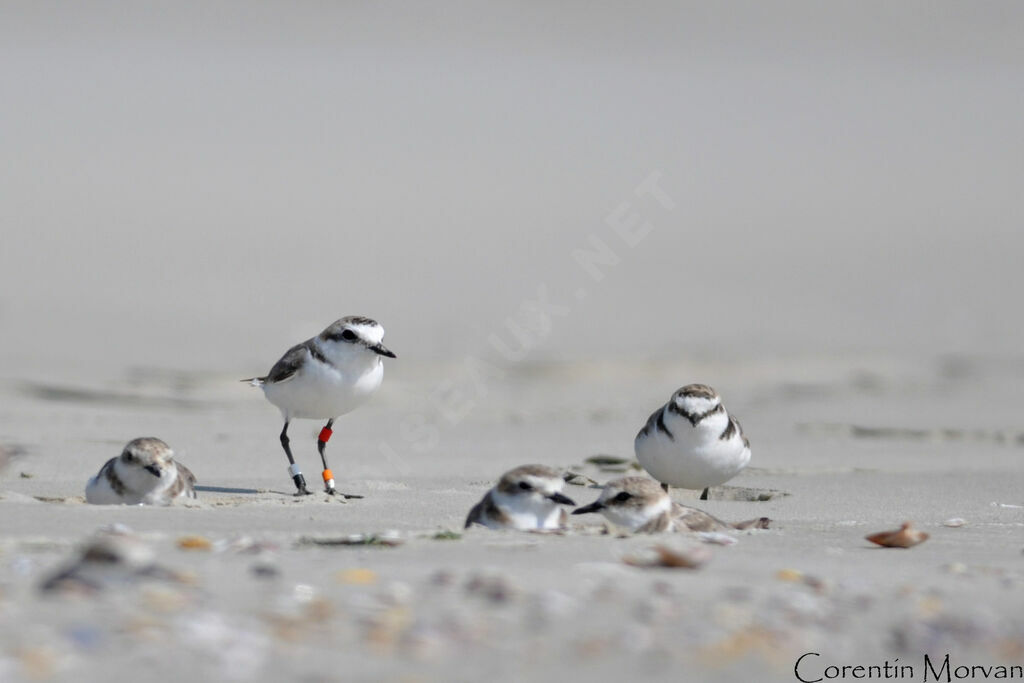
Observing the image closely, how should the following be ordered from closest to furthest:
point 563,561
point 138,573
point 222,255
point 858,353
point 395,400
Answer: point 138,573 < point 563,561 < point 395,400 < point 858,353 < point 222,255

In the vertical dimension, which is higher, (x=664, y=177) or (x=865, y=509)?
(x=664, y=177)

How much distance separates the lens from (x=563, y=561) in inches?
205

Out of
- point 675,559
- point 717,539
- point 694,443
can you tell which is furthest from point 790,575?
point 694,443

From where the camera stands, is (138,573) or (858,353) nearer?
(138,573)

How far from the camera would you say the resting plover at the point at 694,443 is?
311 inches

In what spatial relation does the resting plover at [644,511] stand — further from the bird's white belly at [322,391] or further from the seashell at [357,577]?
the bird's white belly at [322,391]

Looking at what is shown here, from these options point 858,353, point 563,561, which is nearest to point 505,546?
point 563,561

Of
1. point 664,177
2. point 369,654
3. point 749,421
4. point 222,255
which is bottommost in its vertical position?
point 369,654

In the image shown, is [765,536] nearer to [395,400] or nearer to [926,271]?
[395,400]

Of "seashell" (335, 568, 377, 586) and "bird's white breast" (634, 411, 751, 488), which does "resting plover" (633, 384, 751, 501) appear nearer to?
"bird's white breast" (634, 411, 751, 488)

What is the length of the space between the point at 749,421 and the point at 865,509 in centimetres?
559

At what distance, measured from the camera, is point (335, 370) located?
8672 millimetres

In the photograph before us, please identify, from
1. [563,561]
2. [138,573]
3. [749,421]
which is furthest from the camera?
[749,421]

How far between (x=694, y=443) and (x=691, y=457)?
0.24 feet
